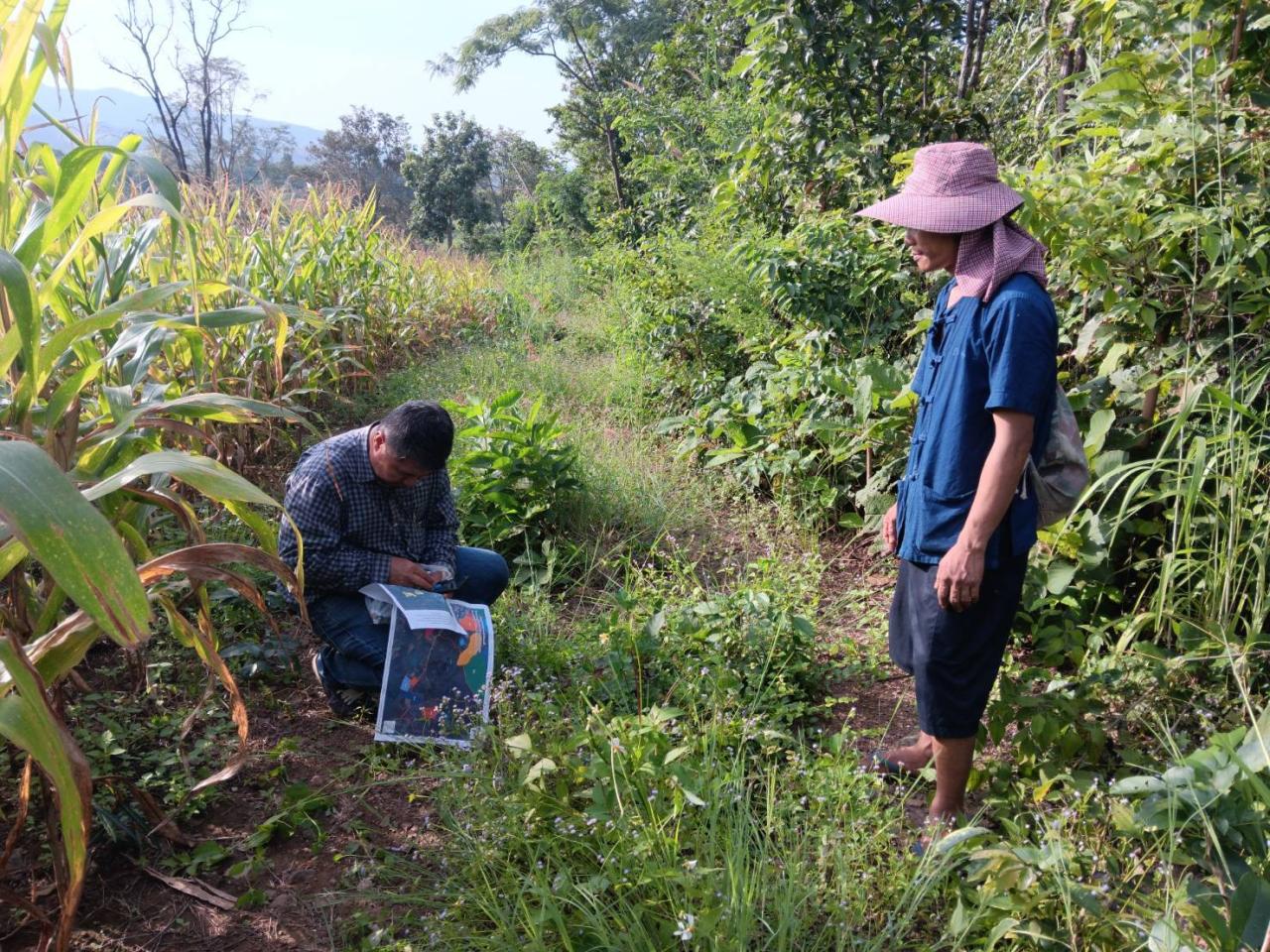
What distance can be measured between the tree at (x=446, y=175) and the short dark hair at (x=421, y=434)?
18641mm

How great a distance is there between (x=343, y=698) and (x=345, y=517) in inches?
23.6

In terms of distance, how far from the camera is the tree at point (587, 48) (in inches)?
623

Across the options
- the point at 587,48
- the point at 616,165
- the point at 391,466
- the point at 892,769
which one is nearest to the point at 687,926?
the point at 892,769

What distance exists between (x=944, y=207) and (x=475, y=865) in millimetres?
1837

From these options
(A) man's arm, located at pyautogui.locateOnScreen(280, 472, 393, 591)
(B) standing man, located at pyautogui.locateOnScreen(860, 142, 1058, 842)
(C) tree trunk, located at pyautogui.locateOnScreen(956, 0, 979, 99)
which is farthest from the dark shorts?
(C) tree trunk, located at pyautogui.locateOnScreen(956, 0, 979, 99)

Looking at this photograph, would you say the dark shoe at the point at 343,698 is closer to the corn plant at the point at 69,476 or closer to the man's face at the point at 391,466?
the man's face at the point at 391,466

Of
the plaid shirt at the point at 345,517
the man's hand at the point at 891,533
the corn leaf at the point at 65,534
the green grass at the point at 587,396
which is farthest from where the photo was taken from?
the green grass at the point at 587,396

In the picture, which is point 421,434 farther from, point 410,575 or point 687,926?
point 687,926

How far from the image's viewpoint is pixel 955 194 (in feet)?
6.20

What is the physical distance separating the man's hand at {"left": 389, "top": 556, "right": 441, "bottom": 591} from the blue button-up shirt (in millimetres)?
1568

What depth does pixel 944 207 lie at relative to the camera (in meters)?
1.89

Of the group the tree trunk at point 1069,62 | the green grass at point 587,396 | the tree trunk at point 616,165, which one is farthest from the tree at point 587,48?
the tree trunk at point 1069,62

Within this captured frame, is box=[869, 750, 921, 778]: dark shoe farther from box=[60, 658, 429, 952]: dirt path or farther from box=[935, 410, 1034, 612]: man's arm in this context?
box=[60, 658, 429, 952]: dirt path

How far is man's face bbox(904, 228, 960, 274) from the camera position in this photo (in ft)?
6.38
